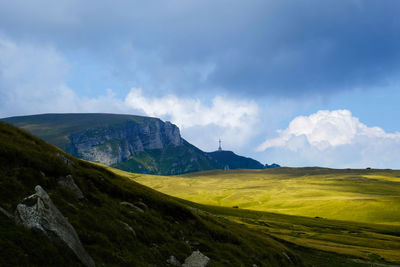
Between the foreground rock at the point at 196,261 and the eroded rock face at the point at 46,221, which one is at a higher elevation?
the eroded rock face at the point at 46,221

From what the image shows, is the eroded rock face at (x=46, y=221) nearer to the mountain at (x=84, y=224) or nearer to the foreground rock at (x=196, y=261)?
the mountain at (x=84, y=224)

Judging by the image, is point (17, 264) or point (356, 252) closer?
point (17, 264)

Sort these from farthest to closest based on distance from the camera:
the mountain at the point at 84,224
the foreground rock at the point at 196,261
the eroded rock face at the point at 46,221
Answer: the foreground rock at the point at 196,261, the eroded rock face at the point at 46,221, the mountain at the point at 84,224

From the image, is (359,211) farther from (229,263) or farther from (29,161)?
(29,161)

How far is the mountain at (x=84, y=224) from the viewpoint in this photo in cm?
1636

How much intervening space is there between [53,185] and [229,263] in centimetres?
2038

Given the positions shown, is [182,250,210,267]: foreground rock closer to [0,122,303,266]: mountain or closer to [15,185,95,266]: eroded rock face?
[0,122,303,266]: mountain

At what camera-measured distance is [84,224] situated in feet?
73.7

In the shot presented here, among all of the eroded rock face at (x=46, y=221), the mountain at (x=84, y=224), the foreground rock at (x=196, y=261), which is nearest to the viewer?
the mountain at (x=84, y=224)

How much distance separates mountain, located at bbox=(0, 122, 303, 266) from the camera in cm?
1636

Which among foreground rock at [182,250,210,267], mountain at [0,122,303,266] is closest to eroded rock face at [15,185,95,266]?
mountain at [0,122,303,266]

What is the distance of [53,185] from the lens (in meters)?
26.4

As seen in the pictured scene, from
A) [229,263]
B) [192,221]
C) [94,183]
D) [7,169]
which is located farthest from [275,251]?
[7,169]

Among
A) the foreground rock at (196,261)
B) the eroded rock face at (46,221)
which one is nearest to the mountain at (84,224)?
the eroded rock face at (46,221)
